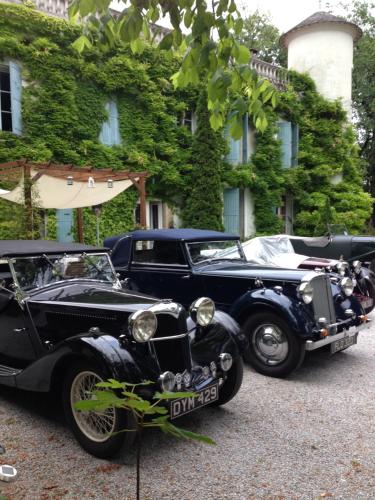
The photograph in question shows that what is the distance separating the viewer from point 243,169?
1617cm

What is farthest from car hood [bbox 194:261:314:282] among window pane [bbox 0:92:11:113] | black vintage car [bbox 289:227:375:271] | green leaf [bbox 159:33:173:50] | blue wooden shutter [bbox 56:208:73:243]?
window pane [bbox 0:92:11:113]

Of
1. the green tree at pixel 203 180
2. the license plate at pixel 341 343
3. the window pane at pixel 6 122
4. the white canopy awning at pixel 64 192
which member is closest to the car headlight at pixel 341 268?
the license plate at pixel 341 343

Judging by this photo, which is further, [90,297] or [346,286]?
[346,286]

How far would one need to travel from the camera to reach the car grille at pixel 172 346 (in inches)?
140

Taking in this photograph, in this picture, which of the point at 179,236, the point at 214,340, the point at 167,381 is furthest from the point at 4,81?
the point at 167,381

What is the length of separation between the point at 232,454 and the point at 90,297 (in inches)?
72.9

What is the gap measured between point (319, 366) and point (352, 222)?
1384 cm

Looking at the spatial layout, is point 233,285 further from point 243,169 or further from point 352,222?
point 352,222

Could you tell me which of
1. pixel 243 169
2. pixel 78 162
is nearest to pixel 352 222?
pixel 243 169

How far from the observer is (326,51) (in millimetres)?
18750

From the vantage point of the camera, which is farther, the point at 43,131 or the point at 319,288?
the point at 43,131

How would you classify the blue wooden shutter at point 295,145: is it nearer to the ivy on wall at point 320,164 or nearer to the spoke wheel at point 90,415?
the ivy on wall at point 320,164

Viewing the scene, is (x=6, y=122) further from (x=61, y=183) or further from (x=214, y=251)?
(x=214, y=251)

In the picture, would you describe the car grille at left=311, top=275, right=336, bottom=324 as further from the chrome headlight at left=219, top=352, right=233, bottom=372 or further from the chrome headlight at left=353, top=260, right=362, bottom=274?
the chrome headlight at left=353, top=260, right=362, bottom=274
